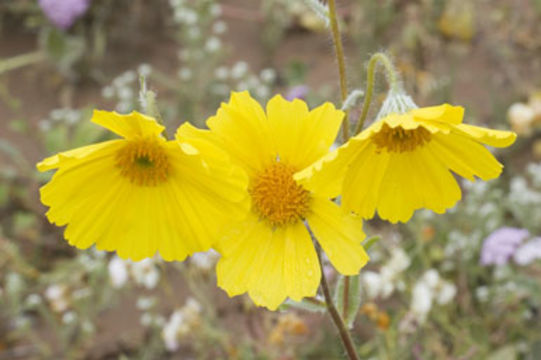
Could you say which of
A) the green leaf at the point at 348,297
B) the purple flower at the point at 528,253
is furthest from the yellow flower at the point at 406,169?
the purple flower at the point at 528,253

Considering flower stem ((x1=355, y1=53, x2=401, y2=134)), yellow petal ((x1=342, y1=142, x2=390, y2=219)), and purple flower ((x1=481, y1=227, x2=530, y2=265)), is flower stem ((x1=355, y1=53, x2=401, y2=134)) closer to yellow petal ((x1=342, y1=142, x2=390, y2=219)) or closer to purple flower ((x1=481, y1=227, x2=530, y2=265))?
yellow petal ((x1=342, y1=142, x2=390, y2=219))

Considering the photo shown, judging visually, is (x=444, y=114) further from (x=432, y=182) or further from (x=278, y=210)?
(x=278, y=210)

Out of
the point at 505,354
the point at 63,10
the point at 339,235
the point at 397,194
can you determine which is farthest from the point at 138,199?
the point at 63,10

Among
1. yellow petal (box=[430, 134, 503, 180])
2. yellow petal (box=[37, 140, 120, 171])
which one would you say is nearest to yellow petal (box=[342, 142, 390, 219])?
yellow petal (box=[430, 134, 503, 180])

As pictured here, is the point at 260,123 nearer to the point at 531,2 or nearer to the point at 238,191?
the point at 238,191

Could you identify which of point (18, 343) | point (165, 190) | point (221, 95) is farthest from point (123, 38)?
point (165, 190)
